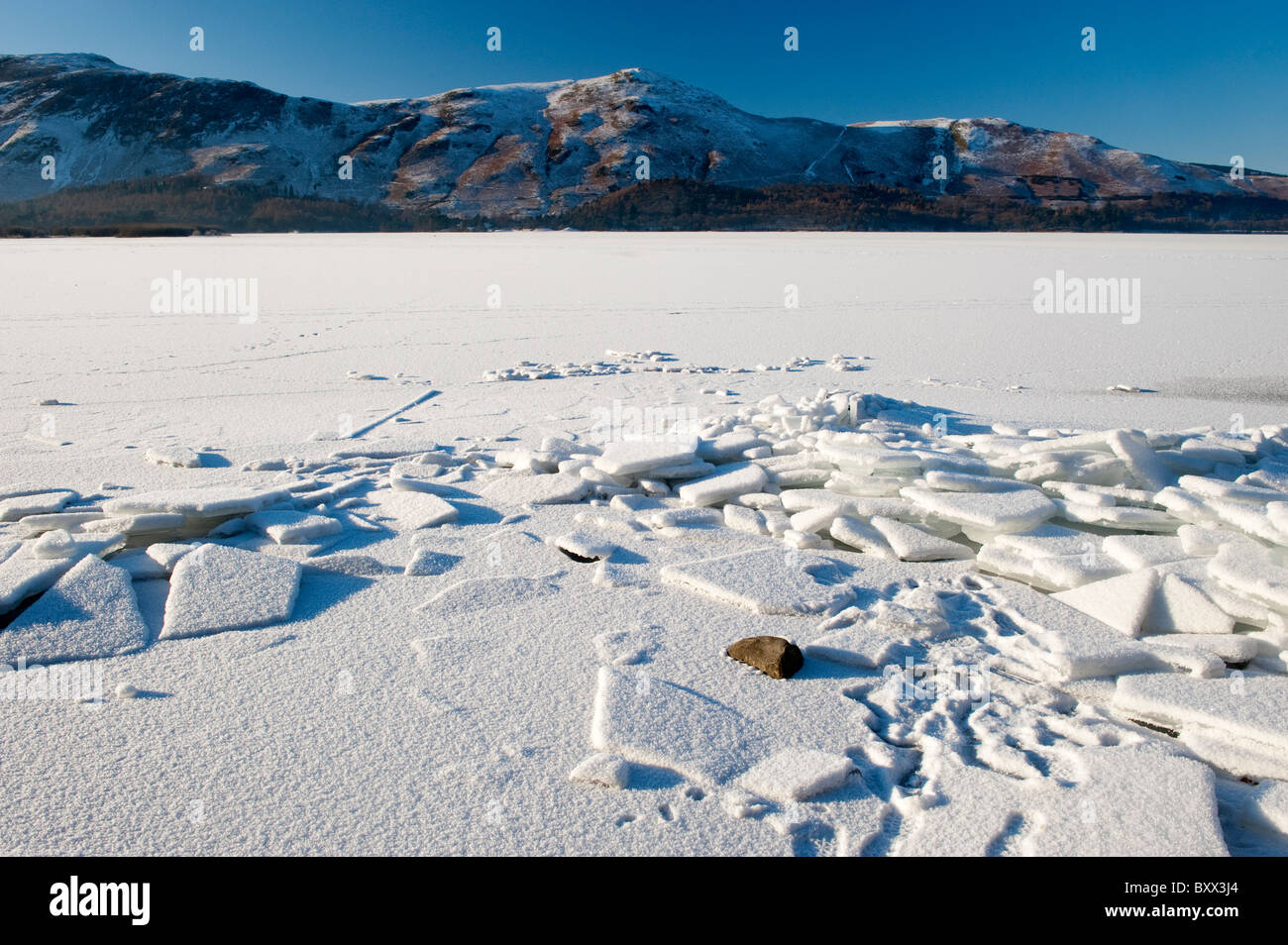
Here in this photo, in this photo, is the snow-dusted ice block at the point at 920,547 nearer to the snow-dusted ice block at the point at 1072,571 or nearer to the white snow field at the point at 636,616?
the white snow field at the point at 636,616

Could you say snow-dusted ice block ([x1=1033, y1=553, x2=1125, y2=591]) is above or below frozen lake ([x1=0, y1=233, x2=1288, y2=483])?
below

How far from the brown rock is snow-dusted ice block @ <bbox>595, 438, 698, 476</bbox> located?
4.16 ft

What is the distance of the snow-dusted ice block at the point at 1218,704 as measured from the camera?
1556mm

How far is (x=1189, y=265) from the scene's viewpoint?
13.8 m

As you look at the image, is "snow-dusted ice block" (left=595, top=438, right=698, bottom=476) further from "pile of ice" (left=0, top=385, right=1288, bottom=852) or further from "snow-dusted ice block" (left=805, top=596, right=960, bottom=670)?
"snow-dusted ice block" (left=805, top=596, right=960, bottom=670)

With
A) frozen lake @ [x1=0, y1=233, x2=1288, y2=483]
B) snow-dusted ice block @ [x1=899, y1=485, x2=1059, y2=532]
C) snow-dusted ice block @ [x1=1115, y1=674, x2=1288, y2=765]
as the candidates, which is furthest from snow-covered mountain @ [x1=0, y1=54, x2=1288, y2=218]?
snow-dusted ice block @ [x1=1115, y1=674, x2=1288, y2=765]

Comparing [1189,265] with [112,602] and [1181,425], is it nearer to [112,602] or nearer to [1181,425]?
[1181,425]

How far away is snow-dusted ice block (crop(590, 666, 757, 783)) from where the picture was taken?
1520 mm

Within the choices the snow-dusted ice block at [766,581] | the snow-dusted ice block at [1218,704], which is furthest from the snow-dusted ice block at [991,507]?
the snow-dusted ice block at [1218,704]

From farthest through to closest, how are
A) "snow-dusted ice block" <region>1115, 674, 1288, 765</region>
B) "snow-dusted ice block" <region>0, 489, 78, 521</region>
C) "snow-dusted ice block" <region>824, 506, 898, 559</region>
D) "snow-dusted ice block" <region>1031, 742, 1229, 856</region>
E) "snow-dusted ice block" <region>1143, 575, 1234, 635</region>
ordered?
"snow-dusted ice block" <region>0, 489, 78, 521</region> → "snow-dusted ice block" <region>824, 506, 898, 559</region> → "snow-dusted ice block" <region>1143, 575, 1234, 635</region> → "snow-dusted ice block" <region>1115, 674, 1288, 765</region> → "snow-dusted ice block" <region>1031, 742, 1229, 856</region>

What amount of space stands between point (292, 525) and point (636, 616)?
123cm

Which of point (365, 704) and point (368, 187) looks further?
point (368, 187)
